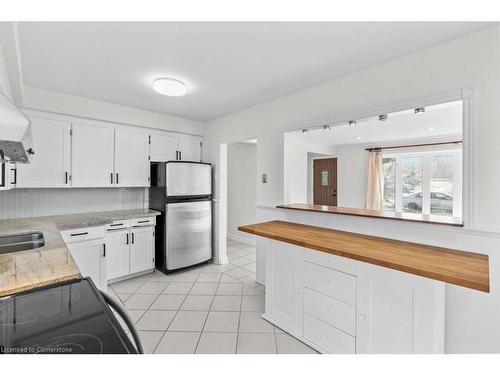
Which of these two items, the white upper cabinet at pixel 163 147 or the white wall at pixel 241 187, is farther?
the white wall at pixel 241 187

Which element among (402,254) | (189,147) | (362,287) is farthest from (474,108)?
(189,147)

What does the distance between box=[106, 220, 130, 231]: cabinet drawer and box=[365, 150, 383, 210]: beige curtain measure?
5.29 meters

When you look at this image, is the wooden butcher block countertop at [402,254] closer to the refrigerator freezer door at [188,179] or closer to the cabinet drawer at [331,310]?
the cabinet drawer at [331,310]

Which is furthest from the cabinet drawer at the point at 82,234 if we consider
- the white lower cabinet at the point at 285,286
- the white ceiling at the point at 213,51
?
the white lower cabinet at the point at 285,286

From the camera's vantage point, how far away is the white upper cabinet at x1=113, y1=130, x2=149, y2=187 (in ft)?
10.7

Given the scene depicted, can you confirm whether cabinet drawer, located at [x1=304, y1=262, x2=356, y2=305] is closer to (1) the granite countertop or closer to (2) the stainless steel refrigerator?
(1) the granite countertop

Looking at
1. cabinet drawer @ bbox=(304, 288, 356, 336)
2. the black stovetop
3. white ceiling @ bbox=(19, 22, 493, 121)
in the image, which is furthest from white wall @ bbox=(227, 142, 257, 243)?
the black stovetop

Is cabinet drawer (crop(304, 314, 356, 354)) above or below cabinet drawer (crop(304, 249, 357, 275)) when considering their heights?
below

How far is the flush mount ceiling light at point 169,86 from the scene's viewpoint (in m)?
2.25

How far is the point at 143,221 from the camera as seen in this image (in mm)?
3297

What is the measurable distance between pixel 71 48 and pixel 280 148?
2.13 meters

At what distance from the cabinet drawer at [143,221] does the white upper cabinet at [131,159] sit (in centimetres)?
51

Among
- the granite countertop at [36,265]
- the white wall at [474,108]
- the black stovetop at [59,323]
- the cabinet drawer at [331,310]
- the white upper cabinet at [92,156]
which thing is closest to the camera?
the black stovetop at [59,323]
